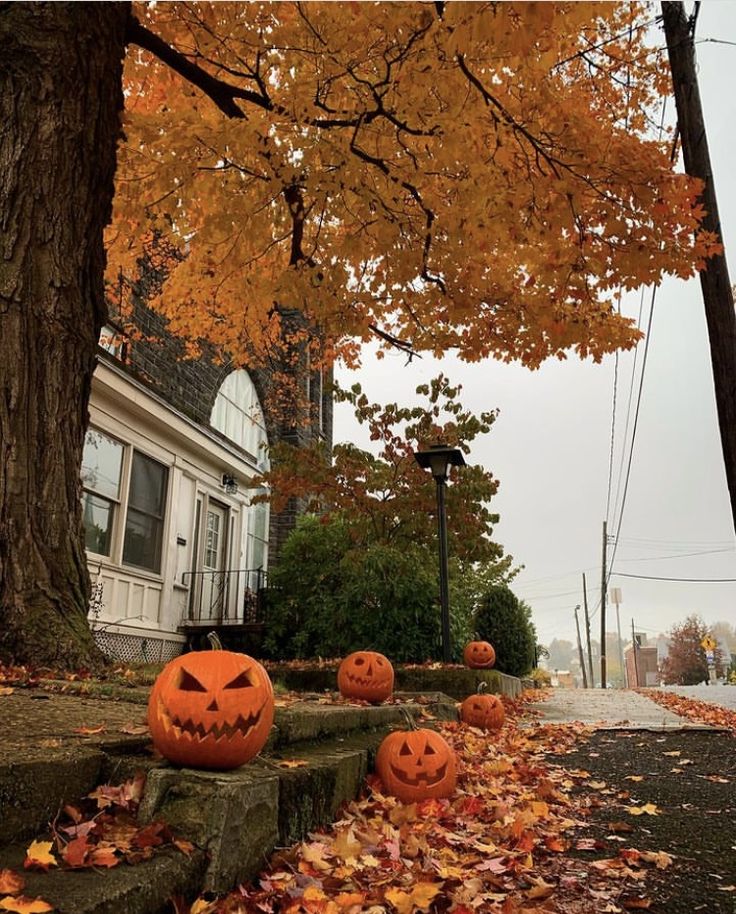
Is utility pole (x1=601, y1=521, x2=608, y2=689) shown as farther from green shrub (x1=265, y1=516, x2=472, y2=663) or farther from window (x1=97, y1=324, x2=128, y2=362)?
window (x1=97, y1=324, x2=128, y2=362)

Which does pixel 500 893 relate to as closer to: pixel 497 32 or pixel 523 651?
pixel 497 32

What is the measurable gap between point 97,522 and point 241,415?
7024 mm

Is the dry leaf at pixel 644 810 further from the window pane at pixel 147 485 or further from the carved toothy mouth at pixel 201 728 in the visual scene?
the window pane at pixel 147 485

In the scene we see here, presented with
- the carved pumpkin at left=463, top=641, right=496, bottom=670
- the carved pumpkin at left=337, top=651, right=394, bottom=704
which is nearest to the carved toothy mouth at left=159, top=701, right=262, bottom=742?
the carved pumpkin at left=337, top=651, right=394, bottom=704

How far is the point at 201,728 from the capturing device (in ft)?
7.67

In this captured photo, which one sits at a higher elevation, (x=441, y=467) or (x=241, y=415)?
(x=241, y=415)

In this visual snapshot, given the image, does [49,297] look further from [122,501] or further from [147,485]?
[147,485]

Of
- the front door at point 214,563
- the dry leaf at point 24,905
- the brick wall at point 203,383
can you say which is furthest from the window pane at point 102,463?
the dry leaf at point 24,905

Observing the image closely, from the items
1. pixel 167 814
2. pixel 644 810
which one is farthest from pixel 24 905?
pixel 644 810

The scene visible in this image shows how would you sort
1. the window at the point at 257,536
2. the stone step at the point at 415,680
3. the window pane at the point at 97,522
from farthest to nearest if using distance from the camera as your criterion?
the window at the point at 257,536 < the window pane at the point at 97,522 < the stone step at the point at 415,680

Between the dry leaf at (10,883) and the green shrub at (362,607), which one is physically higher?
the green shrub at (362,607)

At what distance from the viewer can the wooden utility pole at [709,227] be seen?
6.30 meters

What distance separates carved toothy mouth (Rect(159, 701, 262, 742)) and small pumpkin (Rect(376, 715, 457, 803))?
1443 mm

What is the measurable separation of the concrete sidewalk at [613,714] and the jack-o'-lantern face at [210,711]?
18.7 ft
